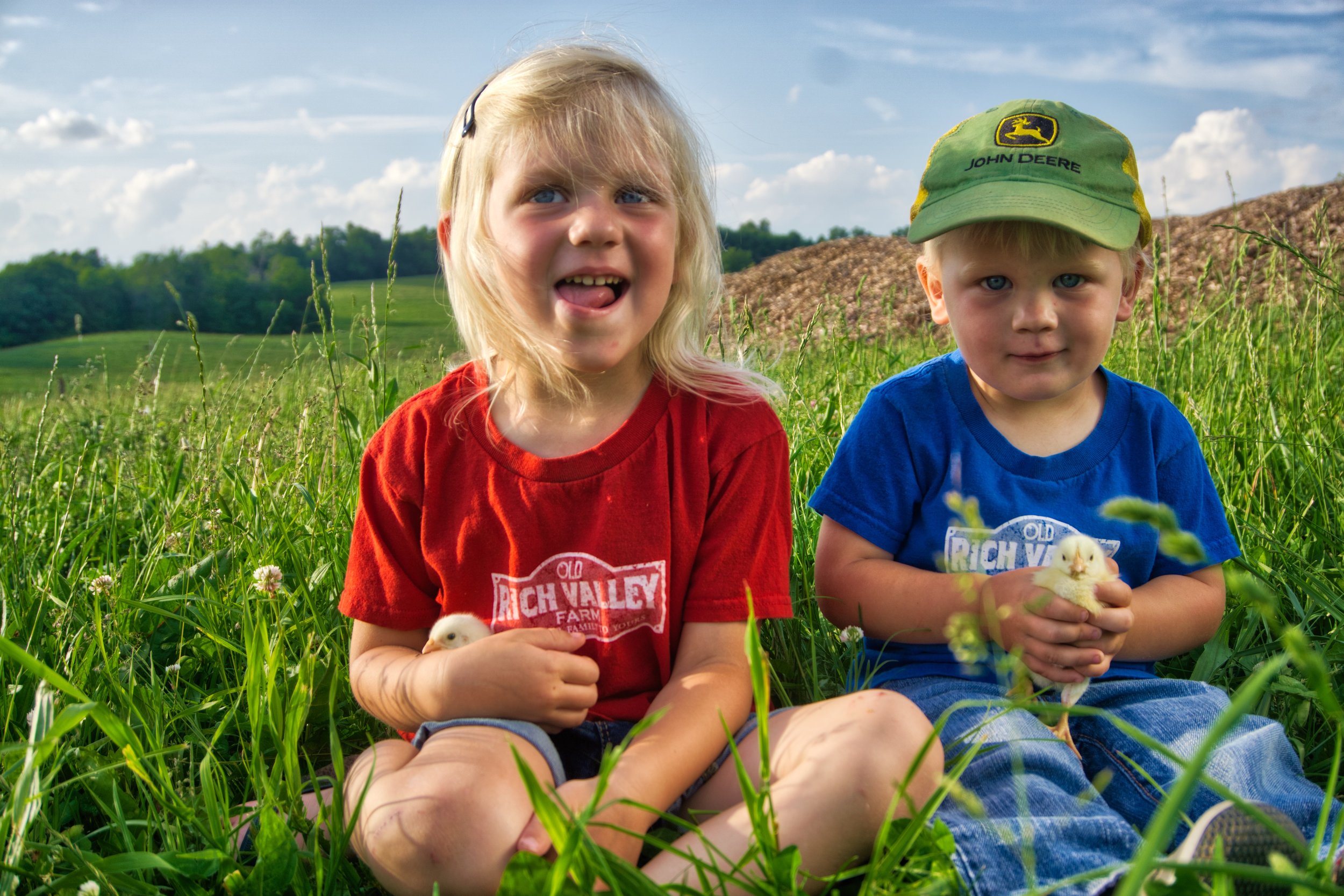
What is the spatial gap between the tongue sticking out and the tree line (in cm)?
3207

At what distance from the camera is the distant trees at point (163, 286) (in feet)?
113

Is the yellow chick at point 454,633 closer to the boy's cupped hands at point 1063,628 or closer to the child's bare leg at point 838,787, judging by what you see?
the child's bare leg at point 838,787

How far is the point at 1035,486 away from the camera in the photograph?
1741 mm

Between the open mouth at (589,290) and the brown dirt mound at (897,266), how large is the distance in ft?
5.37

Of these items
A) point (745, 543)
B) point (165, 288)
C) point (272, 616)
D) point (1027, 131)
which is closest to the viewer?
point (745, 543)

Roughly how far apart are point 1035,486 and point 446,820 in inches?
47.1

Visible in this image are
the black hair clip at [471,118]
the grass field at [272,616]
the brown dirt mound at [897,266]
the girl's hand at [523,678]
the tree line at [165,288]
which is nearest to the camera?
the grass field at [272,616]

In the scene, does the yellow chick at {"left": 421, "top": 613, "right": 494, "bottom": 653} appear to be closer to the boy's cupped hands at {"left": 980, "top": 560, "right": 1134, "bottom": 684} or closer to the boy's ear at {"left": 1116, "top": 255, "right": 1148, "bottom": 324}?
the boy's cupped hands at {"left": 980, "top": 560, "right": 1134, "bottom": 684}

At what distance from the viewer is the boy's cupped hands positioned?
141 centimetres

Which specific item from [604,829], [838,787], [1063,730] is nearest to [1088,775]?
[1063,730]

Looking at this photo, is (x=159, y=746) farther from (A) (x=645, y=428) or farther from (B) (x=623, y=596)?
(A) (x=645, y=428)

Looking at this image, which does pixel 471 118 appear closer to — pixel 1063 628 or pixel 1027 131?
pixel 1027 131

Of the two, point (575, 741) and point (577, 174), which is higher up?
point (577, 174)

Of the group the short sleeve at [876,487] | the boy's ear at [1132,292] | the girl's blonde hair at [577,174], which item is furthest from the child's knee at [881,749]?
the boy's ear at [1132,292]
